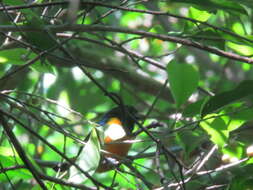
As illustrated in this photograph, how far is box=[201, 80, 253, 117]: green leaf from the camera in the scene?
4.52ft

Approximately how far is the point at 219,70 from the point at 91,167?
3532mm

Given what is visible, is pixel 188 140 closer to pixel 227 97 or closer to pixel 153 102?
pixel 153 102

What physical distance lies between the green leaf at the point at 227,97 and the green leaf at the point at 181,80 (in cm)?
9

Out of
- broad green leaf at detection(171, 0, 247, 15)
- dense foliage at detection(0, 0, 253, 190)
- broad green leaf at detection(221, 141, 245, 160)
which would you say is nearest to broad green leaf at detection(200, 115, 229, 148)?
dense foliage at detection(0, 0, 253, 190)

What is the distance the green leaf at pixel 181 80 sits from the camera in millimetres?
1552

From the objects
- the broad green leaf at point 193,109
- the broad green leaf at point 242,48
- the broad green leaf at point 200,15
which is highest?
the broad green leaf at point 200,15

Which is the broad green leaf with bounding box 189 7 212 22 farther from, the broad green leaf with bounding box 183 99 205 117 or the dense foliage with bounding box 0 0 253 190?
the broad green leaf with bounding box 183 99 205 117

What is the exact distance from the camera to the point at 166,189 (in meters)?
1.33

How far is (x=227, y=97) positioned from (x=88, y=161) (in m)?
0.44

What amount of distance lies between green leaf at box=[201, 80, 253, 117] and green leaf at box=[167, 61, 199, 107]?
91 mm

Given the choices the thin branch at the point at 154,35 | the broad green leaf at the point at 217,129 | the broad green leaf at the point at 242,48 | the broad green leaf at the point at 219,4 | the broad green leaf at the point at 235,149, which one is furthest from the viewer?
the broad green leaf at the point at 235,149

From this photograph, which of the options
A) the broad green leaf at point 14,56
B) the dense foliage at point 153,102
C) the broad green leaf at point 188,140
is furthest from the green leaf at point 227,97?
the broad green leaf at point 14,56

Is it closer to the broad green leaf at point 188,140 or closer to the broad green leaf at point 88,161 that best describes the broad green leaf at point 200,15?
the broad green leaf at point 188,140

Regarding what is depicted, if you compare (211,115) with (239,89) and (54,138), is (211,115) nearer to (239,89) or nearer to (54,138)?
(239,89)
